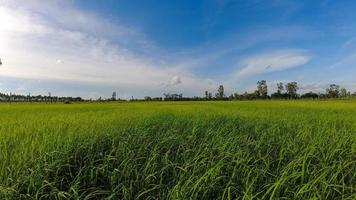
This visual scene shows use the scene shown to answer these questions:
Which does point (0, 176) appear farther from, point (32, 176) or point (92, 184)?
point (92, 184)

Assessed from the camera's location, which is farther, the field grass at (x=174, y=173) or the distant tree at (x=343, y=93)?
the distant tree at (x=343, y=93)

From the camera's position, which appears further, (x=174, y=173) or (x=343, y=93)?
(x=343, y=93)

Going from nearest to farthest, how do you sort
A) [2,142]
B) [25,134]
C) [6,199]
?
[6,199] < [2,142] < [25,134]

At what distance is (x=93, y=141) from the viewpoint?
543 cm

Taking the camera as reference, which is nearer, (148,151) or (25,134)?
(148,151)

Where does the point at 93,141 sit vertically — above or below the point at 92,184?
above

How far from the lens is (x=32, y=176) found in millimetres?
3801

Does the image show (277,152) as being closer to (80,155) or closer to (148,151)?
(148,151)

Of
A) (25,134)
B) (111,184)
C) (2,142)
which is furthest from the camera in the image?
(25,134)

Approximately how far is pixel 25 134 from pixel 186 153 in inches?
182

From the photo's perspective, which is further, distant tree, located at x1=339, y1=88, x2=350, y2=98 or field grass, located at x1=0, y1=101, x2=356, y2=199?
distant tree, located at x1=339, y1=88, x2=350, y2=98

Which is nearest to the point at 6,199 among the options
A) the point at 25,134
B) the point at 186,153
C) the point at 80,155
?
the point at 80,155

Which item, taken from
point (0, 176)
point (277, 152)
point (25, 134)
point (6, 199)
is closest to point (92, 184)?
point (6, 199)

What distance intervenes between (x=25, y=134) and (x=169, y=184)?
5.13 m
